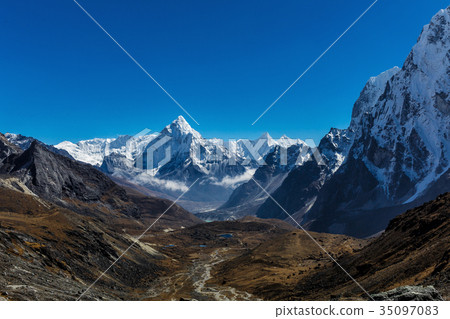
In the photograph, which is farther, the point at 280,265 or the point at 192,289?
the point at 280,265

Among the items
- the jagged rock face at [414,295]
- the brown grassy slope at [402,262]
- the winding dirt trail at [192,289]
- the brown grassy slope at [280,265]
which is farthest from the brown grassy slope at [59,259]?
the brown grassy slope at [402,262]

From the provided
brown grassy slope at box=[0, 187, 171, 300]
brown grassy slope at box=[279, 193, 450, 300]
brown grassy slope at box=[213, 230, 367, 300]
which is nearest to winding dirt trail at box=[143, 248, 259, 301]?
brown grassy slope at box=[213, 230, 367, 300]

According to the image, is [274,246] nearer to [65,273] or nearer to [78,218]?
[78,218]

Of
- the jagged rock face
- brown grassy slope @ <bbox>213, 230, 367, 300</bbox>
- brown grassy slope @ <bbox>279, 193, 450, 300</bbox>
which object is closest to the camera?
the jagged rock face

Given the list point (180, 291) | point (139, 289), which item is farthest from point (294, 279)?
point (139, 289)

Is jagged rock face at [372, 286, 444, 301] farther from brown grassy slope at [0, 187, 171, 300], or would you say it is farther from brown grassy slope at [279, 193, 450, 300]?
brown grassy slope at [0, 187, 171, 300]

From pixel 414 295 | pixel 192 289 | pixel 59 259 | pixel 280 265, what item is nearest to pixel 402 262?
pixel 414 295

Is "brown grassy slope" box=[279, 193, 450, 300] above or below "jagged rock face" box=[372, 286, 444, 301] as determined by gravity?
above

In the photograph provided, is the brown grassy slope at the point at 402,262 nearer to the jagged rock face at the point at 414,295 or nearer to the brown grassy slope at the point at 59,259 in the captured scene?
the jagged rock face at the point at 414,295

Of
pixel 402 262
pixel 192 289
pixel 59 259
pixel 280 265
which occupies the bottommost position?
pixel 402 262

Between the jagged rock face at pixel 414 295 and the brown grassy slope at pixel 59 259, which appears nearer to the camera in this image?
the jagged rock face at pixel 414 295

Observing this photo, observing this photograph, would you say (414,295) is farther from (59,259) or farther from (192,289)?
(59,259)
